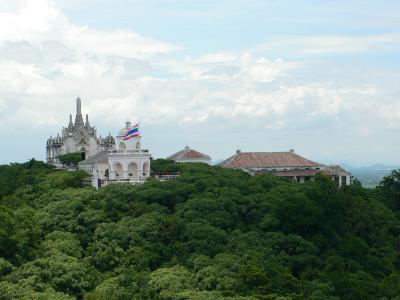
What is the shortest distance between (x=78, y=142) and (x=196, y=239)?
40259mm

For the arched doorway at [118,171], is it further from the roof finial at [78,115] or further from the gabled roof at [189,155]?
the roof finial at [78,115]

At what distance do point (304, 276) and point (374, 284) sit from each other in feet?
14.7

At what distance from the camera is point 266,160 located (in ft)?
268

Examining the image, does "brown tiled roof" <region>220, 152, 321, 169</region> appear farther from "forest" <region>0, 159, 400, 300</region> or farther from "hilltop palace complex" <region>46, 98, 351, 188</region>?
"forest" <region>0, 159, 400, 300</region>

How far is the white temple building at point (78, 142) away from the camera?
9050 cm

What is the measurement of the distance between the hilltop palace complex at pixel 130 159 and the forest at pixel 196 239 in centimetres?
313

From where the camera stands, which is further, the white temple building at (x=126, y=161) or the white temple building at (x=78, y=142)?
the white temple building at (x=78, y=142)

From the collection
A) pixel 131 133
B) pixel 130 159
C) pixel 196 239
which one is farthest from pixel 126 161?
pixel 196 239

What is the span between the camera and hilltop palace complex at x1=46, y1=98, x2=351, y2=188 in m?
67.2

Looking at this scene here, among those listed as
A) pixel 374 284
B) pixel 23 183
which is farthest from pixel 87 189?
pixel 374 284

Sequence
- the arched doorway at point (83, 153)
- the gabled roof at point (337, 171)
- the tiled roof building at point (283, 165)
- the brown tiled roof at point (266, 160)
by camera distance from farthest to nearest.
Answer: the arched doorway at point (83, 153) < the gabled roof at point (337, 171) < the brown tiled roof at point (266, 160) < the tiled roof building at point (283, 165)

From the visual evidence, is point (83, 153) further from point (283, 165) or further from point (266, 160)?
point (283, 165)

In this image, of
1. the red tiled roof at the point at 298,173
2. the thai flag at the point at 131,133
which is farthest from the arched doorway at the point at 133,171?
the red tiled roof at the point at 298,173

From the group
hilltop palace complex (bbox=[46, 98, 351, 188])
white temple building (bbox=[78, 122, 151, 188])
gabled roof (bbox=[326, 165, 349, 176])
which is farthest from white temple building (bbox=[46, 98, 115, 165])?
gabled roof (bbox=[326, 165, 349, 176])
